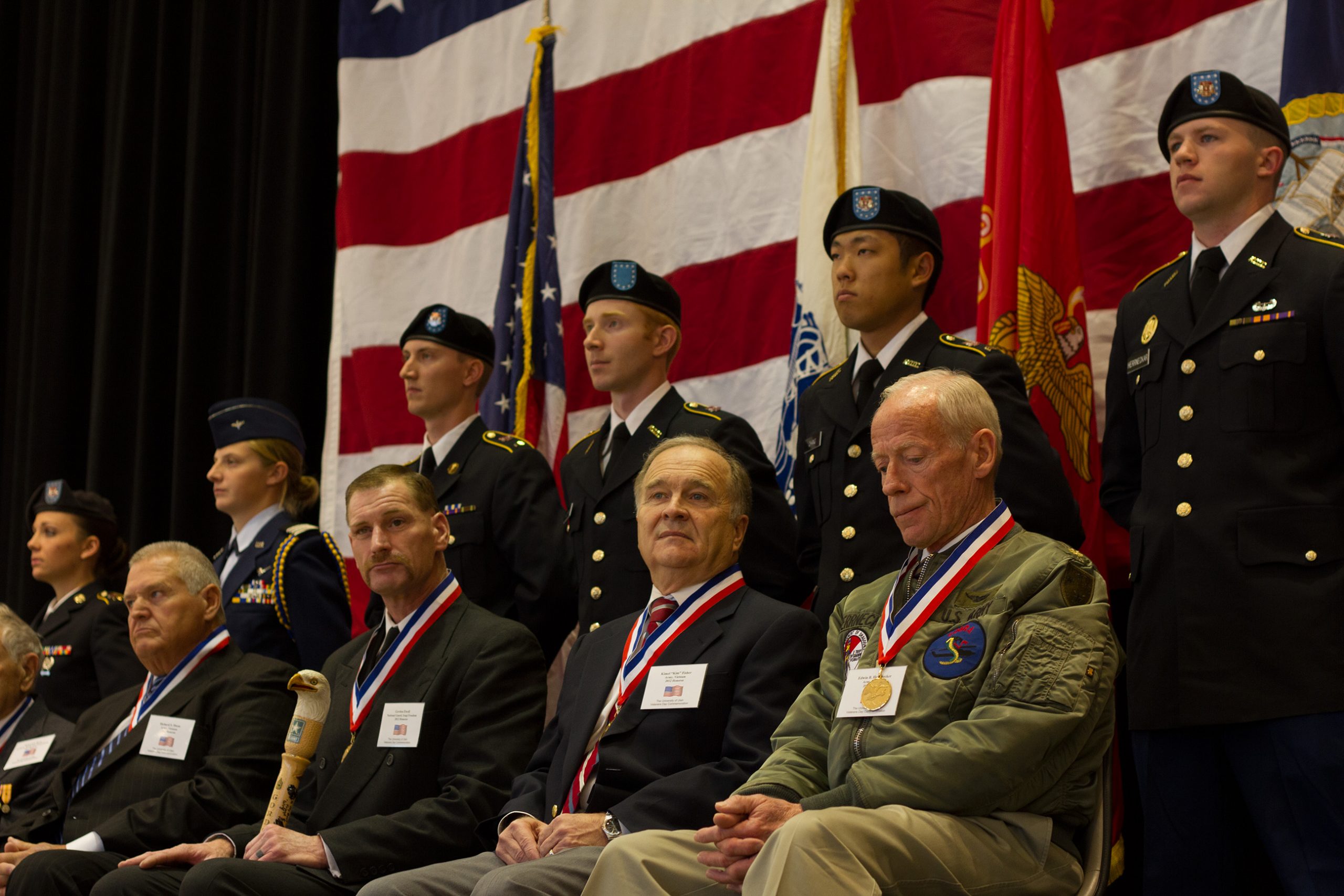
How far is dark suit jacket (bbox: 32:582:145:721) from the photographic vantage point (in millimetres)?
4586

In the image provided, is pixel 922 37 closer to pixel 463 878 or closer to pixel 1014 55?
pixel 1014 55

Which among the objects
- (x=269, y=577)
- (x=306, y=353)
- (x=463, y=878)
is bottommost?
(x=463, y=878)

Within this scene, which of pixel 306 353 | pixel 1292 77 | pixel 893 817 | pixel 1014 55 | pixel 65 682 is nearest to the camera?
pixel 893 817

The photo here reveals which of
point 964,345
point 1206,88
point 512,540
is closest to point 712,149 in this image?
point 512,540

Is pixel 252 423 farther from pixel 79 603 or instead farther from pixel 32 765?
pixel 32 765

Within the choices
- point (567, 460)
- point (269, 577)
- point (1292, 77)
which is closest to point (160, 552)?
point (269, 577)

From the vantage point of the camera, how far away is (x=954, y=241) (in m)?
4.13

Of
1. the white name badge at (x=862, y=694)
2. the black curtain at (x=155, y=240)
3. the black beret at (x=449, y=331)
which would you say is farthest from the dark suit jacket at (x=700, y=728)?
the black curtain at (x=155, y=240)

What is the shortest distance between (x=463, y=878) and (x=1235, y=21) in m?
2.79

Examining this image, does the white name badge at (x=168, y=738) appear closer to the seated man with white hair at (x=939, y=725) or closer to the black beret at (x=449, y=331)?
the black beret at (x=449, y=331)

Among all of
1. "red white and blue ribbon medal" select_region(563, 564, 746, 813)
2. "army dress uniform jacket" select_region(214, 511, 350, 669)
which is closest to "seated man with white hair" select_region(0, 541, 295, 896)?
"army dress uniform jacket" select_region(214, 511, 350, 669)

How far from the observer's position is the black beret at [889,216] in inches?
133

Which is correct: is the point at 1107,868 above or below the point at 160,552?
below

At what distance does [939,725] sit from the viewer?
2.30 m
